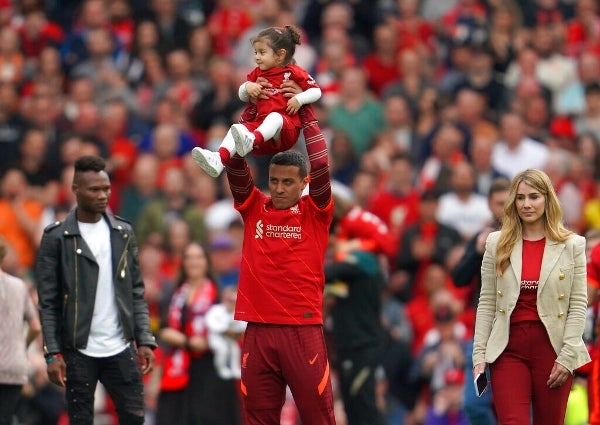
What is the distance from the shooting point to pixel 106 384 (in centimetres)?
1121

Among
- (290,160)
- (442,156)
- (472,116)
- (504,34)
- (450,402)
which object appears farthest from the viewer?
(504,34)

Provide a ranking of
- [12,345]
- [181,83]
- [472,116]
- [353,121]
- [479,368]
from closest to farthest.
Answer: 1. [479,368]
2. [12,345]
3. [472,116]
4. [353,121]
5. [181,83]

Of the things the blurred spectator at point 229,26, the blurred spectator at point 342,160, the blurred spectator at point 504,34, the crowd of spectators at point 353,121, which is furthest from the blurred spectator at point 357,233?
the blurred spectator at point 229,26

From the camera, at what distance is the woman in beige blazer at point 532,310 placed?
10.1m

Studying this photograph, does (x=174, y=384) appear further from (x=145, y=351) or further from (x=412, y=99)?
(x=412, y=99)

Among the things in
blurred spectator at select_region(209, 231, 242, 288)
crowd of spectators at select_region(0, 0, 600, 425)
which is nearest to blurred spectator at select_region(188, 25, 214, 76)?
crowd of spectators at select_region(0, 0, 600, 425)

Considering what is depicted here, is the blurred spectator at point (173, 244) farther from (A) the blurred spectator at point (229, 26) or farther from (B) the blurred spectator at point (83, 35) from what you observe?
(B) the blurred spectator at point (83, 35)

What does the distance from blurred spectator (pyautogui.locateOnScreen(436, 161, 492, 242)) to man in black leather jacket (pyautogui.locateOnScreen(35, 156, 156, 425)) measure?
6758 millimetres

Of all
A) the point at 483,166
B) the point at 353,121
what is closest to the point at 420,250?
the point at 483,166

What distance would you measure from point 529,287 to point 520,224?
45 centimetres

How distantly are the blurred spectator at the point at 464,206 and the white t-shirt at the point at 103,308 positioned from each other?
6.79 metres

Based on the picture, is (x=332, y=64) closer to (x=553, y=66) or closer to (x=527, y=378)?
(x=553, y=66)

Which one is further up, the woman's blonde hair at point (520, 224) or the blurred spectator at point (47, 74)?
the blurred spectator at point (47, 74)

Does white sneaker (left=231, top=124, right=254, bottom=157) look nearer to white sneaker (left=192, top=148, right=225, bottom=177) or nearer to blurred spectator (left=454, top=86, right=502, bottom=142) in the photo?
white sneaker (left=192, top=148, right=225, bottom=177)
